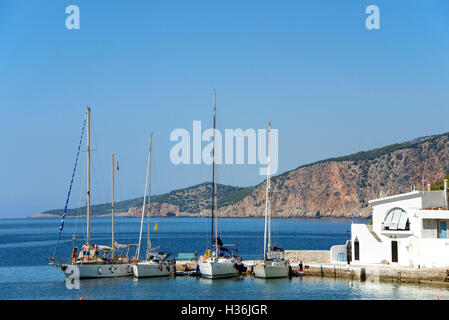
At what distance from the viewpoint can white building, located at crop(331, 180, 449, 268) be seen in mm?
44750

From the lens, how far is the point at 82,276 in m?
51.5

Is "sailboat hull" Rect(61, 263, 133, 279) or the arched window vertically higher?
the arched window

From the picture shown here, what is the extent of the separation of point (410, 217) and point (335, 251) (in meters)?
8.10

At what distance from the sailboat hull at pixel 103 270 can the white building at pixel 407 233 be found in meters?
20.1

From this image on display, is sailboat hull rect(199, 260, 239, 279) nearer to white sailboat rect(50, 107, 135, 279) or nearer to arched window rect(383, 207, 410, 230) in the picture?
white sailboat rect(50, 107, 135, 279)

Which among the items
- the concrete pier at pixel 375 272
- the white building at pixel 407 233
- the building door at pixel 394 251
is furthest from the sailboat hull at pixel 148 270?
the building door at pixel 394 251

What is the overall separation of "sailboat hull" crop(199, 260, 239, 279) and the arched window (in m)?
13.5

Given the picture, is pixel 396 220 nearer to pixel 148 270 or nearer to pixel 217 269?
pixel 217 269

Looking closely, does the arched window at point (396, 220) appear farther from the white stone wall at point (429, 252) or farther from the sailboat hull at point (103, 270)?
the sailboat hull at point (103, 270)

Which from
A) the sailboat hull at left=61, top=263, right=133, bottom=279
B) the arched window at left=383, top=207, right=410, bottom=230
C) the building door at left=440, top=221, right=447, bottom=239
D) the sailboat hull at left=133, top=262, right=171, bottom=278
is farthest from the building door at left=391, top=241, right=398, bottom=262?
the sailboat hull at left=61, top=263, right=133, bottom=279

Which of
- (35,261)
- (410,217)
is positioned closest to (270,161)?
(410,217)

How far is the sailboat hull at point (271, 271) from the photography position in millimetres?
49750

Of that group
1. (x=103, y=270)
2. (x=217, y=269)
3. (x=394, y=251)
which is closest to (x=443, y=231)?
(x=394, y=251)
